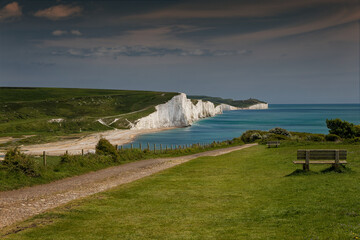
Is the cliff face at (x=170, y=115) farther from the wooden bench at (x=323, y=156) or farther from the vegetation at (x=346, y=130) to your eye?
the wooden bench at (x=323, y=156)

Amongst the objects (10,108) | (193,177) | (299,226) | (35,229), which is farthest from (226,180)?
(10,108)

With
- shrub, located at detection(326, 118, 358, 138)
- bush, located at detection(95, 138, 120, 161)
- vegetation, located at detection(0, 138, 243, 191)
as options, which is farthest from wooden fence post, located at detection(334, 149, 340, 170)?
shrub, located at detection(326, 118, 358, 138)

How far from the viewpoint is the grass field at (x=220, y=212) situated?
8.98 m

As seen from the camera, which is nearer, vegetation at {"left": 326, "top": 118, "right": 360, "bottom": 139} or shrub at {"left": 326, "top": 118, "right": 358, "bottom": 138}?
vegetation at {"left": 326, "top": 118, "right": 360, "bottom": 139}

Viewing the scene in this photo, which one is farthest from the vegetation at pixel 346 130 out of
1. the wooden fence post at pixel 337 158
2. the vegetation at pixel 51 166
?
the wooden fence post at pixel 337 158

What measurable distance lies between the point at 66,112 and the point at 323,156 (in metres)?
122

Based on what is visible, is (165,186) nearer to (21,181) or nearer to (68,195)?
(68,195)

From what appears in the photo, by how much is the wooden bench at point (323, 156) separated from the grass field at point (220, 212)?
601 millimetres

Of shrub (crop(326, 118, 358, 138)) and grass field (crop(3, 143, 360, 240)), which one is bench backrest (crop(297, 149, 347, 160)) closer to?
grass field (crop(3, 143, 360, 240))

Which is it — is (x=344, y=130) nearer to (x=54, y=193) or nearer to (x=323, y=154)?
(x=323, y=154)

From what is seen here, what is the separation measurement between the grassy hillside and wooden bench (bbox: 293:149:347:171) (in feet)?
270

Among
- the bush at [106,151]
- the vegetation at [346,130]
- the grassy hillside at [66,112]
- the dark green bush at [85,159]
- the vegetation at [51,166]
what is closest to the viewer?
the vegetation at [51,166]

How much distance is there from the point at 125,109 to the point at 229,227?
136 metres

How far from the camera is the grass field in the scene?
898cm
